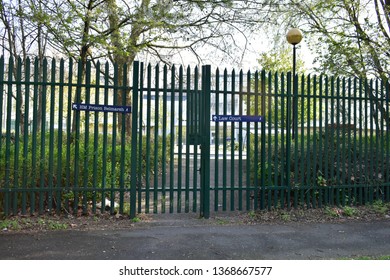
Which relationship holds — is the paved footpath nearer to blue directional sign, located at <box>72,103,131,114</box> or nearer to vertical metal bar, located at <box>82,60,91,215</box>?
vertical metal bar, located at <box>82,60,91,215</box>

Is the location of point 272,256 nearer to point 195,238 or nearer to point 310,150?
point 195,238

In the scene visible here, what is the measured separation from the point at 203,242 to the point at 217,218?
1368mm

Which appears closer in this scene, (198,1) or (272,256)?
(272,256)

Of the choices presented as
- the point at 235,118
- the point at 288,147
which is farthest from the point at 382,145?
the point at 235,118

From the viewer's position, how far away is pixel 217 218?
643cm

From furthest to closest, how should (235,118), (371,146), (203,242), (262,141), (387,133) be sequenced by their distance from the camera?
(387,133) < (371,146) < (262,141) < (235,118) < (203,242)

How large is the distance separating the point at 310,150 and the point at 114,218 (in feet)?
13.8

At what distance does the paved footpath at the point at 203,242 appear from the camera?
4.55 m

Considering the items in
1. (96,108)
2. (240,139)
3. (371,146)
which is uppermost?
(96,108)

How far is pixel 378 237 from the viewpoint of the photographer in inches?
216

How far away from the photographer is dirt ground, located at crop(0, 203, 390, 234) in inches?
220

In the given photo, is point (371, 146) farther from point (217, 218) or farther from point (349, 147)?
point (217, 218)

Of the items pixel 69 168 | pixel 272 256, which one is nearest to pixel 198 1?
pixel 69 168

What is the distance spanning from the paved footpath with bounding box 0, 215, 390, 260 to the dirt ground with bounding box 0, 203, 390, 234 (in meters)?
0.19
